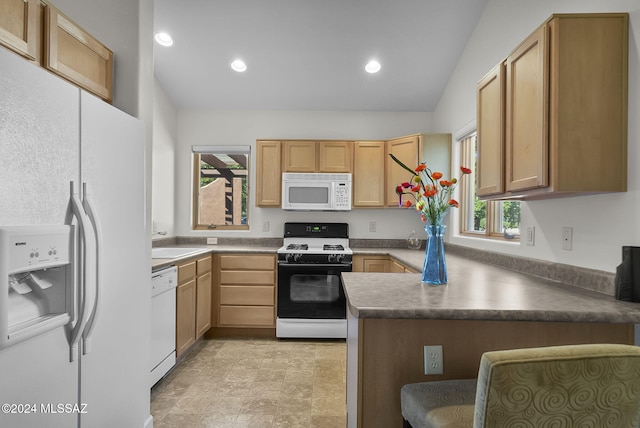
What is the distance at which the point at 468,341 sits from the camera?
4.38 ft

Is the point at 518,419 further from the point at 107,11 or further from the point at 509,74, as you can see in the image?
the point at 107,11

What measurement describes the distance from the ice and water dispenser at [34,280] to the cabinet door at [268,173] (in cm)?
267

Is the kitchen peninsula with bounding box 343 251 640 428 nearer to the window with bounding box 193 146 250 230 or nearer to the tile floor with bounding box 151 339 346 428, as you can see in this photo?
the tile floor with bounding box 151 339 346 428

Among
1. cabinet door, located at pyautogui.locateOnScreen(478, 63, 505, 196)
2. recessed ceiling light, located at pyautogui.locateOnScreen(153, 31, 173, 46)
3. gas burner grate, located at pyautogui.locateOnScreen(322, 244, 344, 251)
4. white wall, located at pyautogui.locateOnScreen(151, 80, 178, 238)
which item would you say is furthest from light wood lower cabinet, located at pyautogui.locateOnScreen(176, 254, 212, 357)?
cabinet door, located at pyautogui.locateOnScreen(478, 63, 505, 196)

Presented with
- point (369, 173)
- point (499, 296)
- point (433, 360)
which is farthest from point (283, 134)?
point (433, 360)

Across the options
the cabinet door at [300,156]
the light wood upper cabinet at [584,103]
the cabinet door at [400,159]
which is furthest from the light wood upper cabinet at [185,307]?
the light wood upper cabinet at [584,103]

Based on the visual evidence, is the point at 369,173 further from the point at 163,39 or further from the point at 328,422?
the point at 328,422

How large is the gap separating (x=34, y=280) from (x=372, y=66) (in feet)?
10.6

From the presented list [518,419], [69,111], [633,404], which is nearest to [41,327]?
[69,111]

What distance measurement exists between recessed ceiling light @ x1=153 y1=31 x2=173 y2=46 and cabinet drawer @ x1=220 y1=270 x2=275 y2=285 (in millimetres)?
2189

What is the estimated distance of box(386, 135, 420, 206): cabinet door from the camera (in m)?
3.70

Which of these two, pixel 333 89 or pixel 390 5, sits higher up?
pixel 390 5

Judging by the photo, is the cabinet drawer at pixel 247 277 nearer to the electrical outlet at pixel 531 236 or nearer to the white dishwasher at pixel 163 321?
the white dishwasher at pixel 163 321

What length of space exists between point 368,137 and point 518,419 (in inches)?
144
